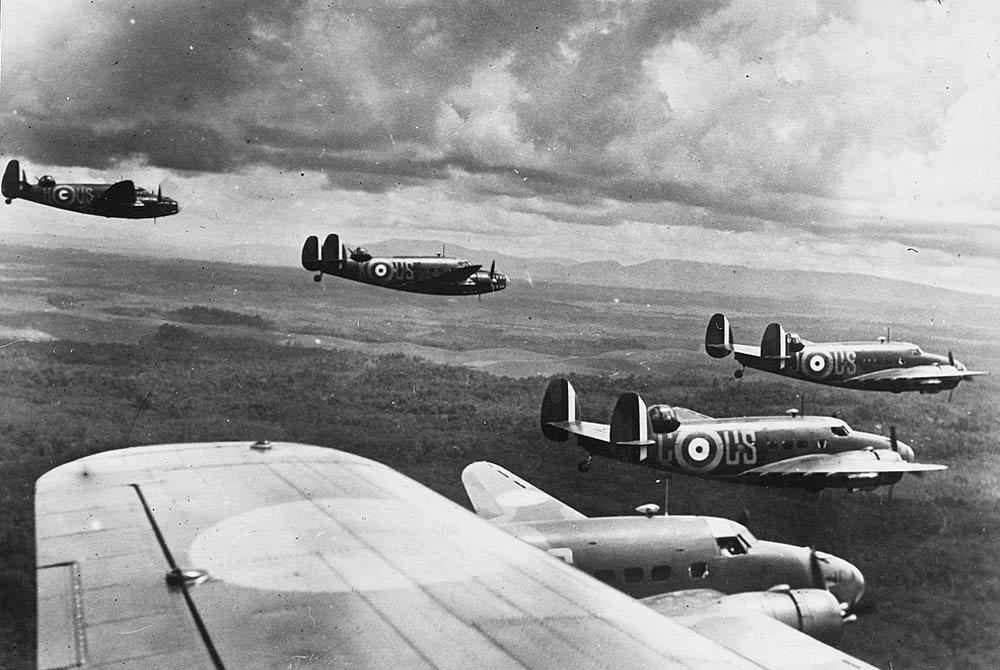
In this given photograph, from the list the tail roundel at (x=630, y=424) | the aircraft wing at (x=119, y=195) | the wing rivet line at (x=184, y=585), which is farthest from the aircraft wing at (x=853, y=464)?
the aircraft wing at (x=119, y=195)

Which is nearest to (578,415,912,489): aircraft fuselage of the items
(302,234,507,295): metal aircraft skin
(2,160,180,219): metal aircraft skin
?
(302,234,507,295): metal aircraft skin

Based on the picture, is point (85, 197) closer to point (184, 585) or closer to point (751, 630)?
point (184, 585)

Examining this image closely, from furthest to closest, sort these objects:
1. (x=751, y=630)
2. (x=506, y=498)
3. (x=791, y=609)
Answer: (x=506, y=498)
(x=791, y=609)
(x=751, y=630)

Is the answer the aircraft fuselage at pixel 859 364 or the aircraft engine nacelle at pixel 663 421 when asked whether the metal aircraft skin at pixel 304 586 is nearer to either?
the aircraft engine nacelle at pixel 663 421

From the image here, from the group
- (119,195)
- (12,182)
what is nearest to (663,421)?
(119,195)

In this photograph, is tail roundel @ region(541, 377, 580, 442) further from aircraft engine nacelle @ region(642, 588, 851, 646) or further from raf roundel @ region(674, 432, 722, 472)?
aircraft engine nacelle @ region(642, 588, 851, 646)

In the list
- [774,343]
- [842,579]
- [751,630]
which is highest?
[774,343]

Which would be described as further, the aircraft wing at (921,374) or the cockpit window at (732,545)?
the aircraft wing at (921,374)
